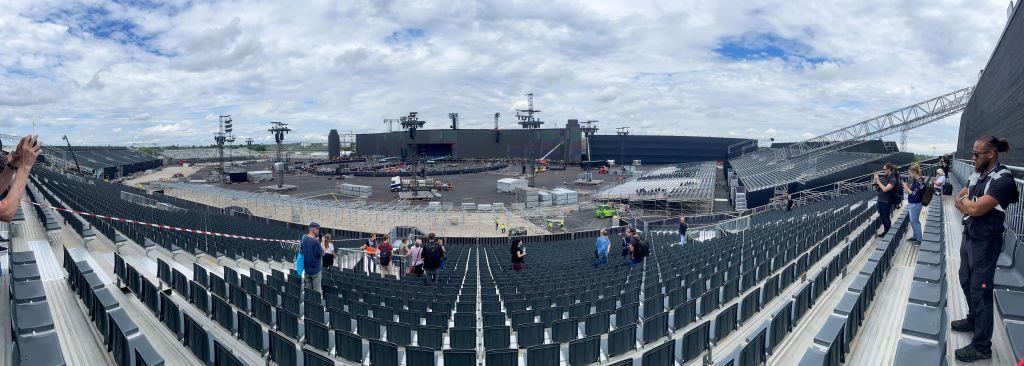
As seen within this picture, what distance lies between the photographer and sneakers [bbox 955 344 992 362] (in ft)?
12.5

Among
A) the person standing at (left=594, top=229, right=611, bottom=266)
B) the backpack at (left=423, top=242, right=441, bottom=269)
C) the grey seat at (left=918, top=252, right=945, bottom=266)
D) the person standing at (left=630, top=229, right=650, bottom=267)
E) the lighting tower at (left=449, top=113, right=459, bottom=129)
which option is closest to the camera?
the grey seat at (left=918, top=252, right=945, bottom=266)

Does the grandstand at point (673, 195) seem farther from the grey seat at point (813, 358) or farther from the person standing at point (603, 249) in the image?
the grey seat at point (813, 358)

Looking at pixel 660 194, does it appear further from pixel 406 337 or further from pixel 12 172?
pixel 12 172

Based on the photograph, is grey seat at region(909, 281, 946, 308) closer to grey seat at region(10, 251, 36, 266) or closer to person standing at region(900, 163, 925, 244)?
person standing at region(900, 163, 925, 244)

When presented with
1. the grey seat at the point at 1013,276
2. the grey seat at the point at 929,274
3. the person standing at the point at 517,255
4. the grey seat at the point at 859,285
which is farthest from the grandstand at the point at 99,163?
the grey seat at the point at 1013,276

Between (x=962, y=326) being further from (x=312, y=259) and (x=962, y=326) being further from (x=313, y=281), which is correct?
(x=313, y=281)

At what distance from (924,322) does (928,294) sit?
73cm

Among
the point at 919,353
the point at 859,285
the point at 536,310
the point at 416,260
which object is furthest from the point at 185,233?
the point at 919,353

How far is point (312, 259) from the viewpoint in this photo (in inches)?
337

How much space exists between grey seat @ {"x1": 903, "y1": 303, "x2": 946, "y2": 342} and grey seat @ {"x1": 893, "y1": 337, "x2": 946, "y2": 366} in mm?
63

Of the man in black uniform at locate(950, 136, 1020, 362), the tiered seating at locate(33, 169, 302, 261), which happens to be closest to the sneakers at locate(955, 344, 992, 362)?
the man in black uniform at locate(950, 136, 1020, 362)

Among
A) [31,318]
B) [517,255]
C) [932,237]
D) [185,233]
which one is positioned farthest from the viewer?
[185,233]

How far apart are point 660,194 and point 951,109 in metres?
30.6

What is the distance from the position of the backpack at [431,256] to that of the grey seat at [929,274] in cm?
855
